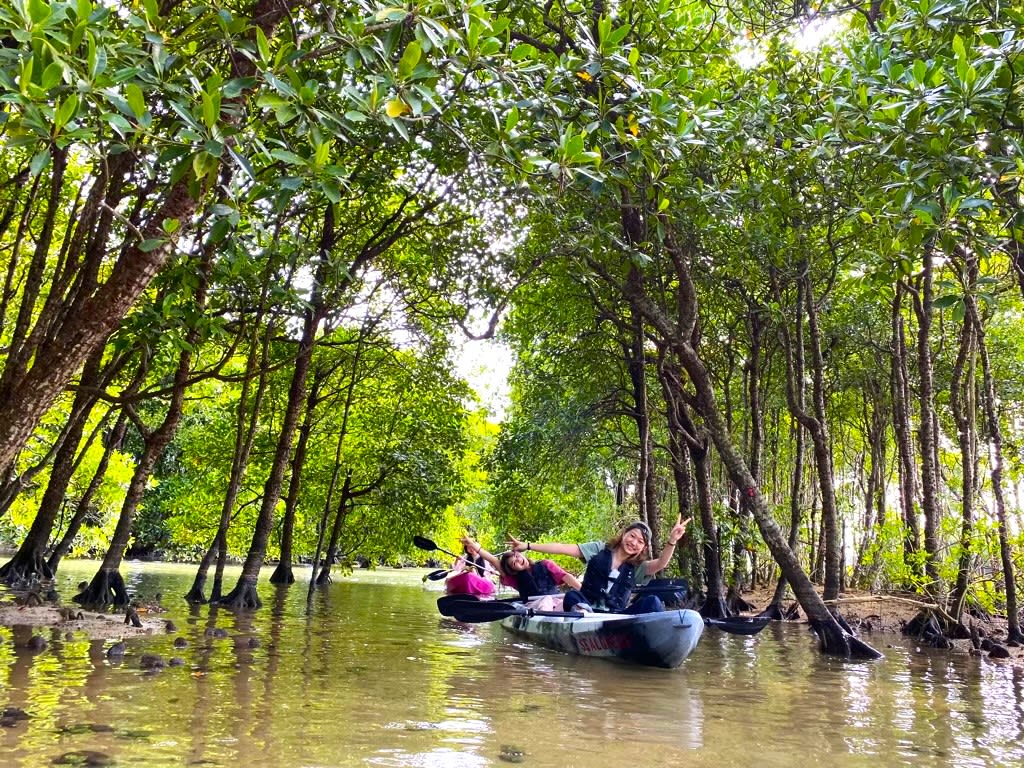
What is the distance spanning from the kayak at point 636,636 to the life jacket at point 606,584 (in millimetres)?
947

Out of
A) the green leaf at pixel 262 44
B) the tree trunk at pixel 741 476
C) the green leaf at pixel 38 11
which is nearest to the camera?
the green leaf at pixel 38 11

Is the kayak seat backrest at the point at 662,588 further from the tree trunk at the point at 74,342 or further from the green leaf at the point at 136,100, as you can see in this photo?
the green leaf at the point at 136,100

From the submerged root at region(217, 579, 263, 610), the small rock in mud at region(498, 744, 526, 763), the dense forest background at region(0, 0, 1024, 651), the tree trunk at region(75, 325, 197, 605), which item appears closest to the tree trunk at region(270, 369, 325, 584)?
→ the dense forest background at region(0, 0, 1024, 651)

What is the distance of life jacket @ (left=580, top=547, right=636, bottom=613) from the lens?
31.1 feet

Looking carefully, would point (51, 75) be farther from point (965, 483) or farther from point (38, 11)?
point (965, 483)

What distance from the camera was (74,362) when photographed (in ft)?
15.9

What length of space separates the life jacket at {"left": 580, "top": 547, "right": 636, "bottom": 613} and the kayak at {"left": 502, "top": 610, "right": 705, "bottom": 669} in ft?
3.11

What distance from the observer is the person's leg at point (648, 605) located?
830 cm

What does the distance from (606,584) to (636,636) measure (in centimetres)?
209

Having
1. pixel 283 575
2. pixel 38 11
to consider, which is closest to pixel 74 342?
pixel 38 11

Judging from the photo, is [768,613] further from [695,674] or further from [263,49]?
[263,49]

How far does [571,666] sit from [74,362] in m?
5.42

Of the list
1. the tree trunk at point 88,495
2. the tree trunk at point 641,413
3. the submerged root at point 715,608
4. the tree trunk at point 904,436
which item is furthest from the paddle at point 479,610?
the submerged root at point 715,608

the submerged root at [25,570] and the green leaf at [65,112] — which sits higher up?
the green leaf at [65,112]
